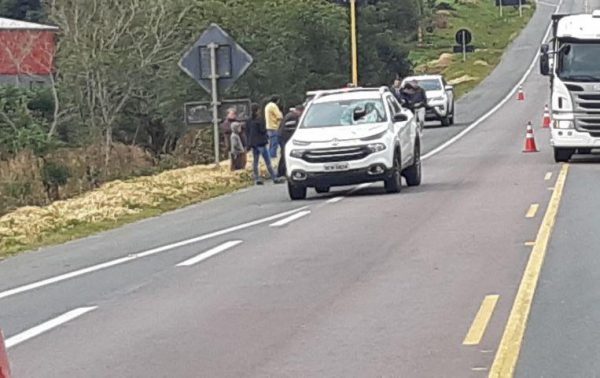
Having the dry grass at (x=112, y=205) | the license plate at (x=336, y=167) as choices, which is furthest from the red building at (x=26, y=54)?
the license plate at (x=336, y=167)

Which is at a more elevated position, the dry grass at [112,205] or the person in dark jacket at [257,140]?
the person in dark jacket at [257,140]

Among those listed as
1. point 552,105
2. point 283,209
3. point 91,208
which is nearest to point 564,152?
point 552,105

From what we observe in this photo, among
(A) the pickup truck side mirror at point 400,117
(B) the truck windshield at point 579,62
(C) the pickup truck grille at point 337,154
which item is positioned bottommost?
(C) the pickup truck grille at point 337,154

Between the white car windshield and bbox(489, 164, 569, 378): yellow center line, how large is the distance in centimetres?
667

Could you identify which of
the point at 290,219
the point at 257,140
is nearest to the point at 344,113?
the point at 257,140

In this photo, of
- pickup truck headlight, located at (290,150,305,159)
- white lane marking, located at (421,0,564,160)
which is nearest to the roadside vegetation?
pickup truck headlight, located at (290,150,305,159)

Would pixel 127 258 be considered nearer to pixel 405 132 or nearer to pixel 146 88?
pixel 405 132

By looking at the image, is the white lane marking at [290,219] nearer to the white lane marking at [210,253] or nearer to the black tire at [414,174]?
the white lane marking at [210,253]

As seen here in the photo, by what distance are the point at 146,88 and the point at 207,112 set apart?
1999 cm

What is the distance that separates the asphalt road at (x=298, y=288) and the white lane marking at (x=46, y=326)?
34mm

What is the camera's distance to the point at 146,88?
4975 centimetres

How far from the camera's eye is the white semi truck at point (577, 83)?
28.5 metres

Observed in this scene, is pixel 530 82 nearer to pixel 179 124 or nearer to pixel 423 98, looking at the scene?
pixel 179 124

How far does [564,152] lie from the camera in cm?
2920
